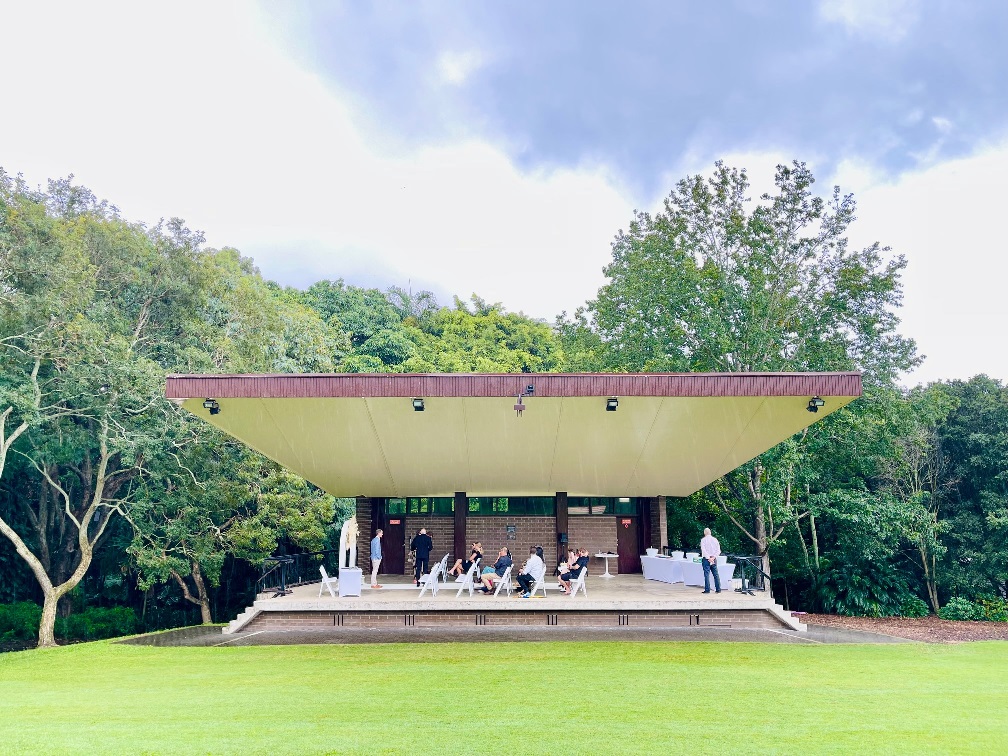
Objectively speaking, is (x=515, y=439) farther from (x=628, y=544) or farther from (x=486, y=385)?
(x=628, y=544)

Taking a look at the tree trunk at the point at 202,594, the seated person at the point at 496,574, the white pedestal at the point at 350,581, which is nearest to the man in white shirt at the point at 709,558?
the seated person at the point at 496,574

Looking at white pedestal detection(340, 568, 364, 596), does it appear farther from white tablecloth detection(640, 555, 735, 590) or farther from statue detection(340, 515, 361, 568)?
white tablecloth detection(640, 555, 735, 590)

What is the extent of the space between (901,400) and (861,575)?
548cm

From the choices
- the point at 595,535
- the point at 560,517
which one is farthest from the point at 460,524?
the point at 595,535

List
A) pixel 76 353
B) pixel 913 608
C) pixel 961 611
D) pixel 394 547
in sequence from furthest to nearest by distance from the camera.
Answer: pixel 913 608 → pixel 961 611 → pixel 394 547 → pixel 76 353

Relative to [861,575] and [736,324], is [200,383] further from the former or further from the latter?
[861,575]

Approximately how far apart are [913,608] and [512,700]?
59.7 ft

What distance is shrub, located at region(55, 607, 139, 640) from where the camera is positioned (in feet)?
66.6

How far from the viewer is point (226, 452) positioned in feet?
67.9

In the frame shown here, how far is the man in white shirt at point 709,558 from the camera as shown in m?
12.3

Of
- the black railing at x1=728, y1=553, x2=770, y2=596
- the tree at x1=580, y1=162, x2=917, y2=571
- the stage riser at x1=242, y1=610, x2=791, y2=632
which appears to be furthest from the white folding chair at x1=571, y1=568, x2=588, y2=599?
the tree at x1=580, y1=162, x2=917, y2=571

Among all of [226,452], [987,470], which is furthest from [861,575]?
[226,452]

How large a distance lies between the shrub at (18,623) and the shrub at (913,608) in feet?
79.9

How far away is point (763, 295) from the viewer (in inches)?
736
